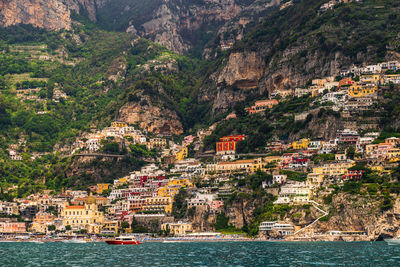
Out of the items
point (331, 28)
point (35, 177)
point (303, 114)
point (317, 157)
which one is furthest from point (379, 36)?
point (35, 177)

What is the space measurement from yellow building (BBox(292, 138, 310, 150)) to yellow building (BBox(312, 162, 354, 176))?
1559cm

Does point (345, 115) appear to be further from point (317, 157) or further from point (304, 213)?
point (304, 213)

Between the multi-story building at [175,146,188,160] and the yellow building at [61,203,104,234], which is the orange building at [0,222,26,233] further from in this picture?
the multi-story building at [175,146,188,160]

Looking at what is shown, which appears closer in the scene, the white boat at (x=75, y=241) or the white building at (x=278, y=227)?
the white building at (x=278, y=227)

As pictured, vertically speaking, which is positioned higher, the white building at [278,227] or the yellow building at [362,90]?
the yellow building at [362,90]

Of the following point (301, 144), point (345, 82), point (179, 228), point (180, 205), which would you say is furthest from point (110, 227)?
point (345, 82)

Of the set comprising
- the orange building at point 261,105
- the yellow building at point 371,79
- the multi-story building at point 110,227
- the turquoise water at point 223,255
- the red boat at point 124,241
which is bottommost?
the turquoise water at point 223,255

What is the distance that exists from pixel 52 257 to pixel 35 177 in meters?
Result: 84.0

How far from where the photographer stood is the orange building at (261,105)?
187m

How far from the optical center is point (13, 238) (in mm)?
154000

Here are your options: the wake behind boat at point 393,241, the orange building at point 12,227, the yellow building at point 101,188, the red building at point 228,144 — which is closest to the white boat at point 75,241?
the orange building at point 12,227

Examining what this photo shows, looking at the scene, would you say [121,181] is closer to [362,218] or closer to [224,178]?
[224,178]

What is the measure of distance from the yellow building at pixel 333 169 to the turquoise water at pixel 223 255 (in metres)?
22.7

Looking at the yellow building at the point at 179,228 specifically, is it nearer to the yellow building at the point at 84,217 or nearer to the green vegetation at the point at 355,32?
the yellow building at the point at 84,217
